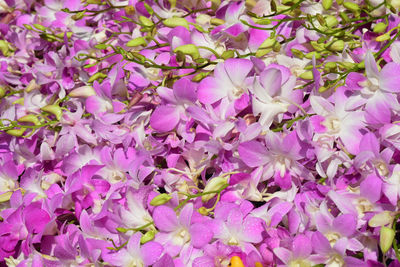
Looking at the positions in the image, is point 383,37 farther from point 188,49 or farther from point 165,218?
point 165,218

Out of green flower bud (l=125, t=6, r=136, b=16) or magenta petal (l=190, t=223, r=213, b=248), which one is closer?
magenta petal (l=190, t=223, r=213, b=248)

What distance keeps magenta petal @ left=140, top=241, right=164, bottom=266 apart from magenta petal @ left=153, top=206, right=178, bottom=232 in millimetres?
28

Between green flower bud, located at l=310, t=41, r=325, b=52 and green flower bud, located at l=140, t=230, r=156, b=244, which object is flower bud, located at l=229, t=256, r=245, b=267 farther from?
green flower bud, located at l=310, t=41, r=325, b=52

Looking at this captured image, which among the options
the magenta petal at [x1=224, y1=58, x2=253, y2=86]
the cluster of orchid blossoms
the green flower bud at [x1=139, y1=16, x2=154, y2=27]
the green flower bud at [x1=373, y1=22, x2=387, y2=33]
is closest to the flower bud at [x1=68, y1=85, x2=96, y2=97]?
the cluster of orchid blossoms

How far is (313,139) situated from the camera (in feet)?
2.23

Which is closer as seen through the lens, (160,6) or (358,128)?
(358,128)

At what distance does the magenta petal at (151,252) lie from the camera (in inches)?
26.0

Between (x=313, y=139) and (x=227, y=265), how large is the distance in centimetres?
20

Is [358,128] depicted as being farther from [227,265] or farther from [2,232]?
[2,232]

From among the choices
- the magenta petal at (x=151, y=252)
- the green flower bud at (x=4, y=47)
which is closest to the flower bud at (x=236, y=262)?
the magenta petal at (x=151, y=252)

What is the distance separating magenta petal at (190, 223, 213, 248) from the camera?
2.14 ft

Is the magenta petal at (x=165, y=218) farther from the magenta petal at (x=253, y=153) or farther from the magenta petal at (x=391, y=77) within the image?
the magenta petal at (x=391, y=77)

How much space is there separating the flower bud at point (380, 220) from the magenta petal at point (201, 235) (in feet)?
0.66

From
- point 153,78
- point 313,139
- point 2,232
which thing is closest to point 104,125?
point 153,78
